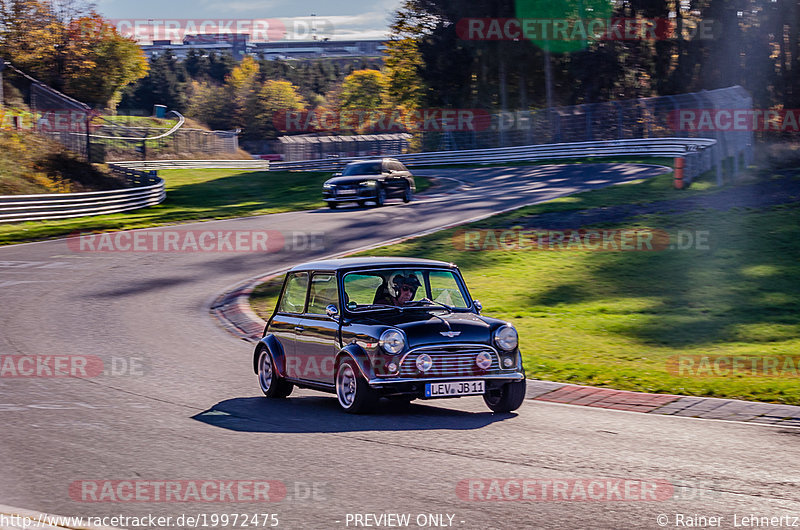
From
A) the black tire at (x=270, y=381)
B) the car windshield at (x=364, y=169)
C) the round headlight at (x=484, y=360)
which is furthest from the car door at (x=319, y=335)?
the car windshield at (x=364, y=169)

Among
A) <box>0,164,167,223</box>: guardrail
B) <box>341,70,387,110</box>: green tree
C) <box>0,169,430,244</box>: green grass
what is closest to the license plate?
<box>0,169,430,244</box>: green grass

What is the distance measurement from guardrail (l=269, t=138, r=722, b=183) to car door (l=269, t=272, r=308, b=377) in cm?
2408

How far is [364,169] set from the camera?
3394cm

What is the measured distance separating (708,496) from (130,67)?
84.8 metres

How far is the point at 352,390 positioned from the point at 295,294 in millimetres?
1977

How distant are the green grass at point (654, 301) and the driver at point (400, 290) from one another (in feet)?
8.06

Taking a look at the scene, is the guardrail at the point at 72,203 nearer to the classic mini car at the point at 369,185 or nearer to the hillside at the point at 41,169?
the hillside at the point at 41,169

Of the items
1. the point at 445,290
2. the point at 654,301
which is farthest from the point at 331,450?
the point at 654,301

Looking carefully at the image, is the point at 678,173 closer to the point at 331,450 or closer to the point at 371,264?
the point at 371,264

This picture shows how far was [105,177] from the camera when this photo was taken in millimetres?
43156

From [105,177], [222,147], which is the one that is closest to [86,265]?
[105,177]

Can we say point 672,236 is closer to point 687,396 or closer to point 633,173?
point 687,396

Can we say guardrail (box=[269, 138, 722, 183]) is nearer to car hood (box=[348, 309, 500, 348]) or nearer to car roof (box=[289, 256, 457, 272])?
car roof (box=[289, 256, 457, 272])

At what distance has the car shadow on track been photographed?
8.43 meters
